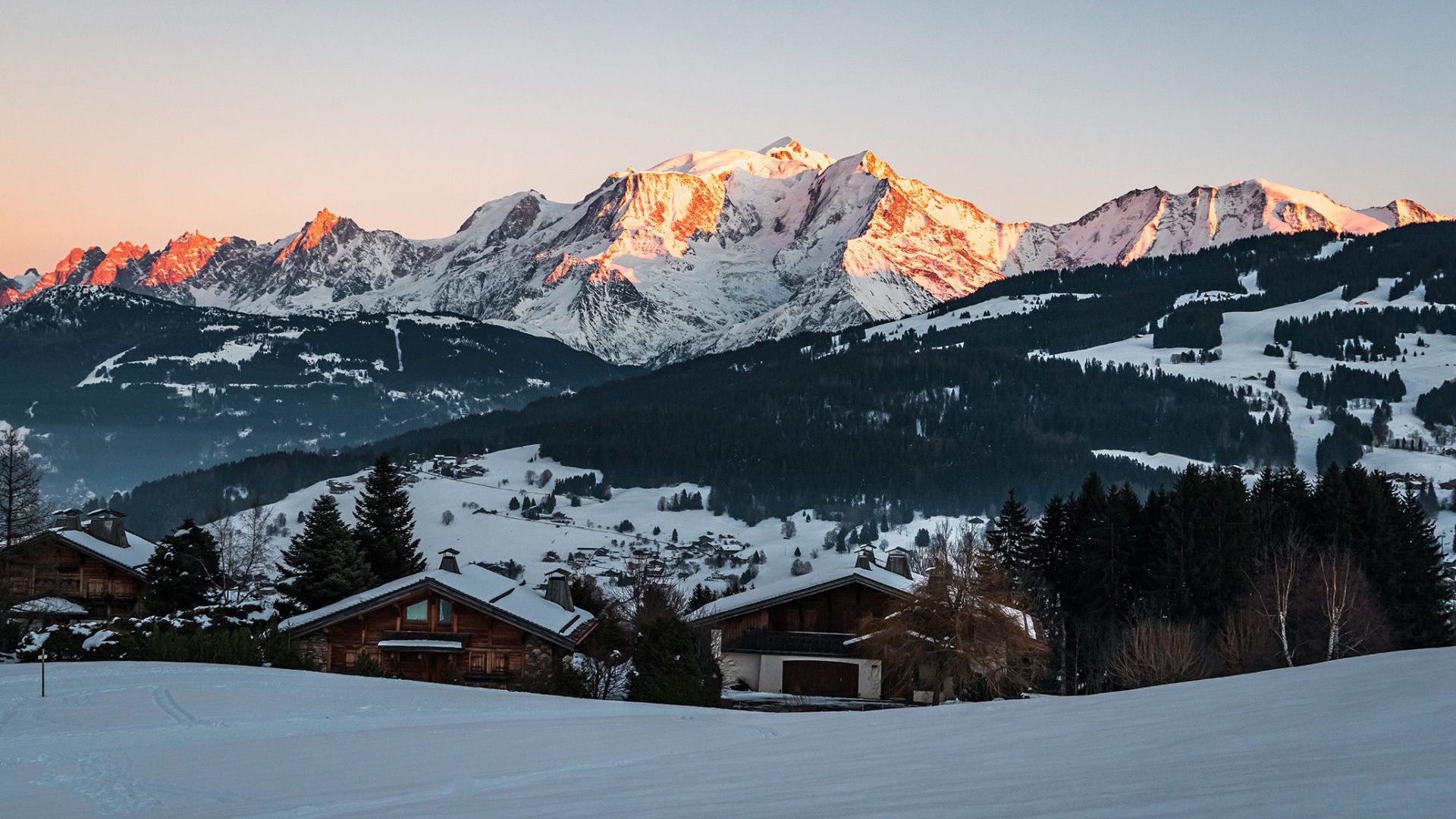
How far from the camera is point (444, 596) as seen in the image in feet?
164

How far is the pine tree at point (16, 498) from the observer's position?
175ft

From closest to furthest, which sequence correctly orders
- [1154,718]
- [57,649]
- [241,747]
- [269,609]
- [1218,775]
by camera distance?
1. [1218,775]
2. [1154,718]
3. [241,747]
4. [57,649]
5. [269,609]

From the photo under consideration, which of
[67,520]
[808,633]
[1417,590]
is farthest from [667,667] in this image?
[67,520]

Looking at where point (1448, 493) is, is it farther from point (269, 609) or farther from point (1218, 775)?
point (1218, 775)

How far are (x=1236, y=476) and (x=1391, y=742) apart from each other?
65.3m

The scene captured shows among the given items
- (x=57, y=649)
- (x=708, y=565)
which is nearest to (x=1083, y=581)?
(x=57, y=649)

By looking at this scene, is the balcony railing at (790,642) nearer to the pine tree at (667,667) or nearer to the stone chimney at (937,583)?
the stone chimney at (937,583)

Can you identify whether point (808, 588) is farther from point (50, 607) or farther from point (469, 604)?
point (50, 607)

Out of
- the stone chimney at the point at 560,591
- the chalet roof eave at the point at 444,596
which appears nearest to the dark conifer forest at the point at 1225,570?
the stone chimney at the point at 560,591

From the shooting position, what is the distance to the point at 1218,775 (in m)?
7.64

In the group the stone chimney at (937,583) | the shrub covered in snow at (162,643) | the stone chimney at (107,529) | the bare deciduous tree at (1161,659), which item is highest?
the stone chimney at (107,529)

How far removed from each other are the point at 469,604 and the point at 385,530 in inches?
866

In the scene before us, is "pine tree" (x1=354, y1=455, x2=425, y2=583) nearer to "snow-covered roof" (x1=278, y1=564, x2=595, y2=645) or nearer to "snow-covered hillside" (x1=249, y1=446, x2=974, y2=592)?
"snow-covered roof" (x1=278, y1=564, x2=595, y2=645)

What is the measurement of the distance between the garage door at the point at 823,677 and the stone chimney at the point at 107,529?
39044 millimetres
